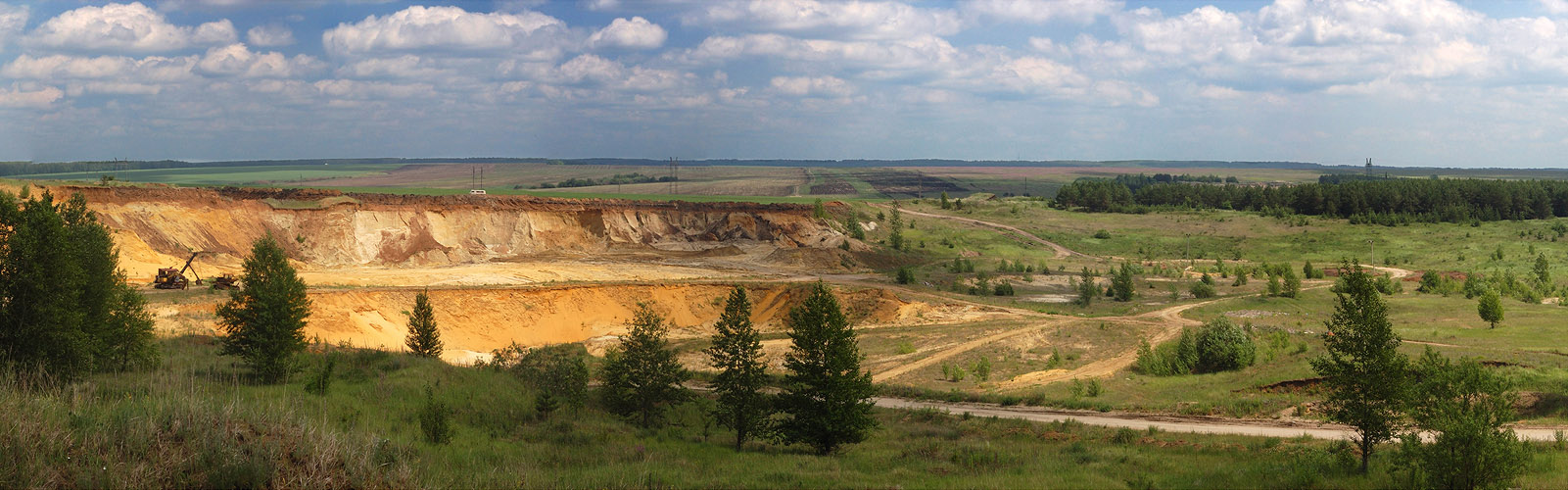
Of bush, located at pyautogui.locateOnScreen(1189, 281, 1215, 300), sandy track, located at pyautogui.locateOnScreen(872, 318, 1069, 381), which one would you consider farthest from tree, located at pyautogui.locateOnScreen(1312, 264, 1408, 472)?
bush, located at pyautogui.locateOnScreen(1189, 281, 1215, 300)

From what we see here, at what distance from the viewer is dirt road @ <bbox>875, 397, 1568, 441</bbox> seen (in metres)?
24.5

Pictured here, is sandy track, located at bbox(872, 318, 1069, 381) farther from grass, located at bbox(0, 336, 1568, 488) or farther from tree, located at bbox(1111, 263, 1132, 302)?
tree, located at bbox(1111, 263, 1132, 302)

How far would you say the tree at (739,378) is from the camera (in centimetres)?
2375

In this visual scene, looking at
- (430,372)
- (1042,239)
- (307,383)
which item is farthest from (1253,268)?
(307,383)

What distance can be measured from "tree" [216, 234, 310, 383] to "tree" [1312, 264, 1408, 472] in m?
23.3

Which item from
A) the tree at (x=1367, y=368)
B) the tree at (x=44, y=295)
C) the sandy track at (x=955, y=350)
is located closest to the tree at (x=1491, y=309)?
the sandy track at (x=955, y=350)

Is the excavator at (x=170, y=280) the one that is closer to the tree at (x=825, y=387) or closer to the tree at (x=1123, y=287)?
the tree at (x=825, y=387)

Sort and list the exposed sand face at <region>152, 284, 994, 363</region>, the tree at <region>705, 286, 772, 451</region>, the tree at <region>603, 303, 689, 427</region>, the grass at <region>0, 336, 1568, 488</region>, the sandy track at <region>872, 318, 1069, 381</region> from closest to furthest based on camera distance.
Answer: the grass at <region>0, 336, 1568, 488</region>
the tree at <region>705, 286, 772, 451</region>
the tree at <region>603, 303, 689, 427</region>
the sandy track at <region>872, 318, 1069, 381</region>
the exposed sand face at <region>152, 284, 994, 363</region>

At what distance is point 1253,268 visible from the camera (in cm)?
7381

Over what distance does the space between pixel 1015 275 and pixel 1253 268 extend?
63.1 ft

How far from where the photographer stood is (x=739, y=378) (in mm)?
24062

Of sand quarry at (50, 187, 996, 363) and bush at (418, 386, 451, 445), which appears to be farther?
sand quarry at (50, 187, 996, 363)

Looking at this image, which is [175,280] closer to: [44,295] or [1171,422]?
[44,295]

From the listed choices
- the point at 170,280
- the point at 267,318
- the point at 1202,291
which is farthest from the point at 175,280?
the point at 1202,291
